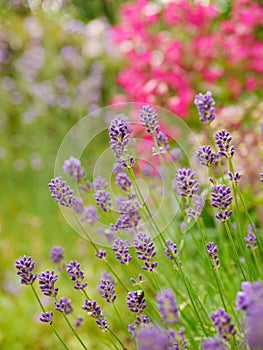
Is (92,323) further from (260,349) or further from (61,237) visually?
(260,349)

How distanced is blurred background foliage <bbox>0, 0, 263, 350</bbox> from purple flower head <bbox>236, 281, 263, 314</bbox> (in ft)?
6.72

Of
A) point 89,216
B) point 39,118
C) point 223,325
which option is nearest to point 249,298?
point 223,325

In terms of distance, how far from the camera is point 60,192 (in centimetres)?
138

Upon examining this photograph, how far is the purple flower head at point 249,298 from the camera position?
0.79m

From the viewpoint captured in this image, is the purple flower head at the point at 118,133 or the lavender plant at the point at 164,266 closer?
the lavender plant at the point at 164,266

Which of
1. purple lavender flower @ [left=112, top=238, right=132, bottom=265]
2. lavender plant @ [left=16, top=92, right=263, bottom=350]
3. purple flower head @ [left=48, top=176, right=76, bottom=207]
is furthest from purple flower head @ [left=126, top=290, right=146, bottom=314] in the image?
purple flower head @ [left=48, top=176, right=76, bottom=207]

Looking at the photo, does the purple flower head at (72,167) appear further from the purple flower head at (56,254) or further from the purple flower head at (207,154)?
the purple flower head at (207,154)

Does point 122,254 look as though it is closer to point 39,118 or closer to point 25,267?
point 25,267

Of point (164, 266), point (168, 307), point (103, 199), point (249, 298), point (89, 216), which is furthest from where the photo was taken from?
point (164, 266)

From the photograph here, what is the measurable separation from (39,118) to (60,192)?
16.5 feet

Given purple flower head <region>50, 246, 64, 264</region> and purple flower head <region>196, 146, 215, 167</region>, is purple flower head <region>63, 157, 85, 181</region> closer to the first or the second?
purple flower head <region>50, 246, 64, 264</region>

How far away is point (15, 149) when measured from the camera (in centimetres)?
648

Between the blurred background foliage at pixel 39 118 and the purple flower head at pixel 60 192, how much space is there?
1521 millimetres

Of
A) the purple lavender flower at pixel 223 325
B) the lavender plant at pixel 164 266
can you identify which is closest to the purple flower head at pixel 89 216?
the lavender plant at pixel 164 266
